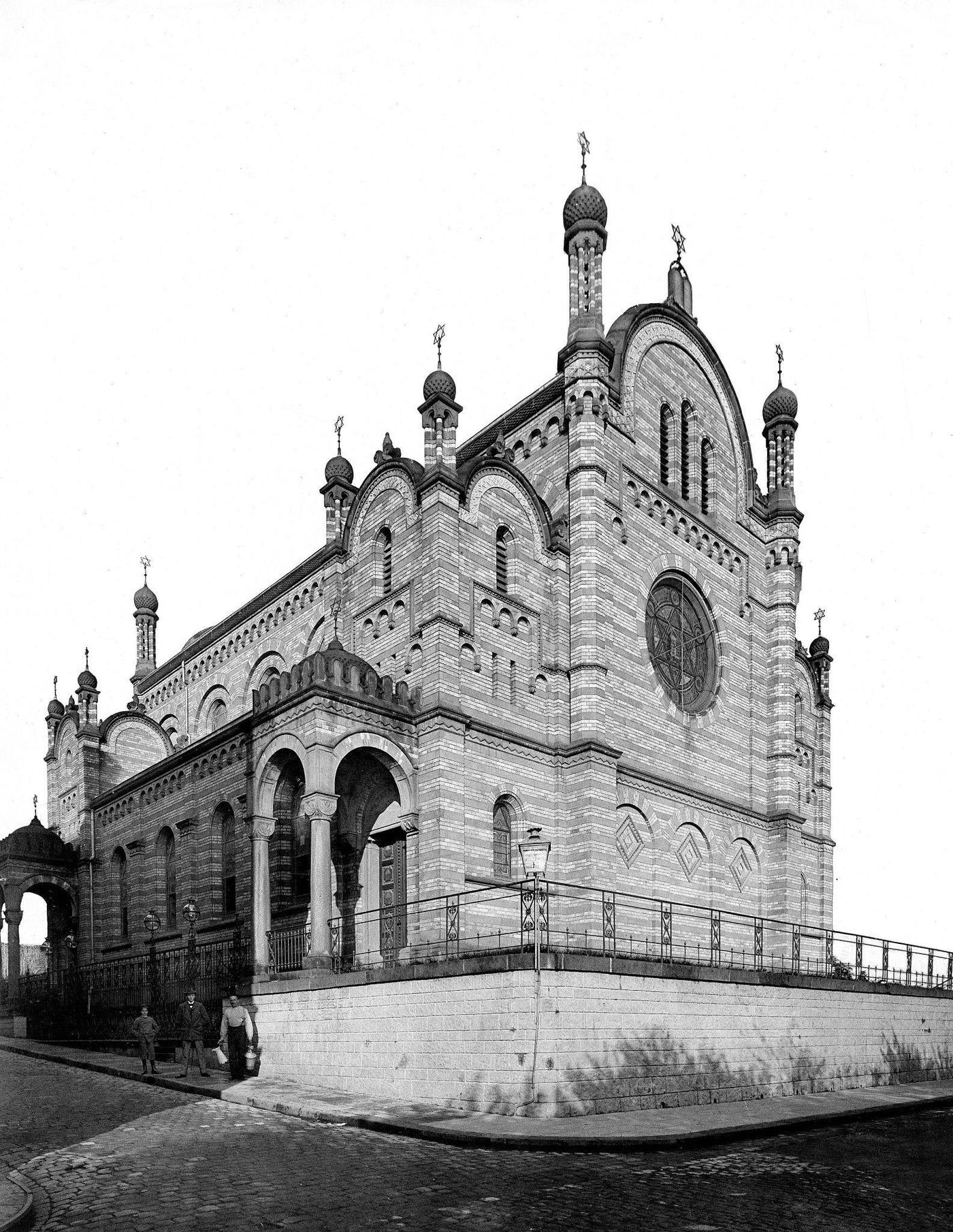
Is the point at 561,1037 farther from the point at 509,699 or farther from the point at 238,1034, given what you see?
the point at 509,699

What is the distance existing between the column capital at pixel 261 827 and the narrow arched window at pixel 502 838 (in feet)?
17.3

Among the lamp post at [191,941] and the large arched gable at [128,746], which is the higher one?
the large arched gable at [128,746]

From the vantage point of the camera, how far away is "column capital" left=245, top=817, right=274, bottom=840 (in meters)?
23.9

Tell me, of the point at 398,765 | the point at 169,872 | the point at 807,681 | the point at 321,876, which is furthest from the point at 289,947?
the point at 807,681

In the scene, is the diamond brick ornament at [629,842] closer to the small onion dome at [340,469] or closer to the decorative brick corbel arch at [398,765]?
the decorative brick corbel arch at [398,765]

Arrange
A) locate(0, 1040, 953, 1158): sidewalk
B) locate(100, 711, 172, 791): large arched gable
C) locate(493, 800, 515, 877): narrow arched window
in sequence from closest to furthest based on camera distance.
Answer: locate(0, 1040, 953, 1158): sidewalk < locate(493, 800, 515, 877): narrow arched window < locate(100, 711, 172, 791): large arched gable

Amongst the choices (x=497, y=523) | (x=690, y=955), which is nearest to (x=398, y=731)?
(x=497, y=523)

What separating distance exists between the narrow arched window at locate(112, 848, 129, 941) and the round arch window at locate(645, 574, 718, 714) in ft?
57.9

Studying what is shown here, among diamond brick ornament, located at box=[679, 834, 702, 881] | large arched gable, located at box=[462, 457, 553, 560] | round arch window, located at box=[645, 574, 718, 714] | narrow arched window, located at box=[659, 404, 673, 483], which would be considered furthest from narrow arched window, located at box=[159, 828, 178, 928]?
narrow arched window, located at box=[659, 404, 673, 483]

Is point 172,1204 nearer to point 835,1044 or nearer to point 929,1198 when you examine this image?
point 929,1198

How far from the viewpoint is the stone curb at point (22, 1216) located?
376 inches

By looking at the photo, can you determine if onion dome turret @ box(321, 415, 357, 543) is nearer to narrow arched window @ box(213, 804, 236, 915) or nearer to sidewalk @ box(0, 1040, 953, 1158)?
narrow arched window @ box(213, 804, 236, 915)

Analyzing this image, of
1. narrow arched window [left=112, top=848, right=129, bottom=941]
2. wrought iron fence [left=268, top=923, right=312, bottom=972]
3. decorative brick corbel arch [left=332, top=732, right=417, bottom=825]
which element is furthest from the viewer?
narrow arched window [left=112, top=848, right=129, bottom=941]

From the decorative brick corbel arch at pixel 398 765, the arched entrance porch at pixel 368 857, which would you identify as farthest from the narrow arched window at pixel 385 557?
the decorative brick corbel arch at pixel 398 765
